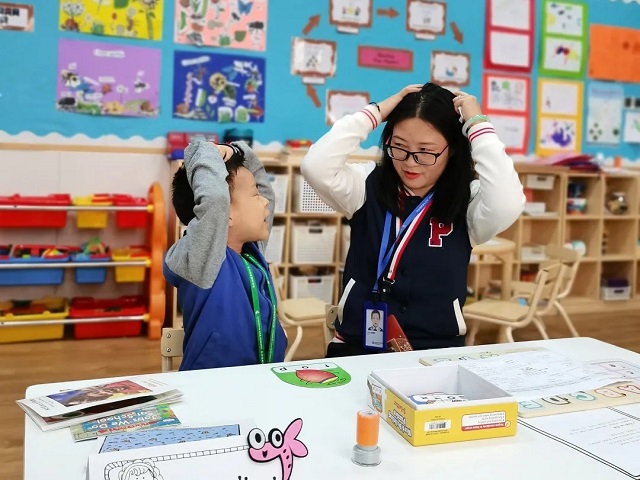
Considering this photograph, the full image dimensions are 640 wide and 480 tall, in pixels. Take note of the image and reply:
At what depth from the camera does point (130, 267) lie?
13.0ft

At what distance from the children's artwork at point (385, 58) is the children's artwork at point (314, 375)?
11.8 feet

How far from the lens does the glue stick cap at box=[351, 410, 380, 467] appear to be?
0.95 meters

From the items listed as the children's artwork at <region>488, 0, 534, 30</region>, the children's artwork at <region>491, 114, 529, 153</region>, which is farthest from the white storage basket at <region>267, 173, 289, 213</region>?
the children's artwork at <region>488, 0, 534, 30</region>

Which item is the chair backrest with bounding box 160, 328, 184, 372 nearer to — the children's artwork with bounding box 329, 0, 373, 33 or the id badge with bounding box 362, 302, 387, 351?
the id badge with bounding box 362, 302, 387, 351

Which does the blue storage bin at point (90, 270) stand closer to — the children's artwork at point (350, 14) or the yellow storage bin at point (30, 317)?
the yellow storage bin at point (30, 317)

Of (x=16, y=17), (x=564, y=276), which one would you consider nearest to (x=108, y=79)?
(x=16, y=17)

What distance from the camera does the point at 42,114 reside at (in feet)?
13.0

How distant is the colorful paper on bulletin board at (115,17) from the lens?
13.0ft

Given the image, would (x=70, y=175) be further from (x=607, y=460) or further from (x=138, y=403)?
(x=607, y=460)

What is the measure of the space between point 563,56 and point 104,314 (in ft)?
12.8

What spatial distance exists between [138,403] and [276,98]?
357cm

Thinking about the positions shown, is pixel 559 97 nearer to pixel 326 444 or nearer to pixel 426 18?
pixel 426 18

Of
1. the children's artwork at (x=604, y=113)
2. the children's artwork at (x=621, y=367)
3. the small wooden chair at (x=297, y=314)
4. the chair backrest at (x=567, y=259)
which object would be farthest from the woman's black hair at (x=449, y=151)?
the children's artwork at (x=604, y=113)

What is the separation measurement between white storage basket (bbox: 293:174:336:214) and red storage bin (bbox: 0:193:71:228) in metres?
1.39
